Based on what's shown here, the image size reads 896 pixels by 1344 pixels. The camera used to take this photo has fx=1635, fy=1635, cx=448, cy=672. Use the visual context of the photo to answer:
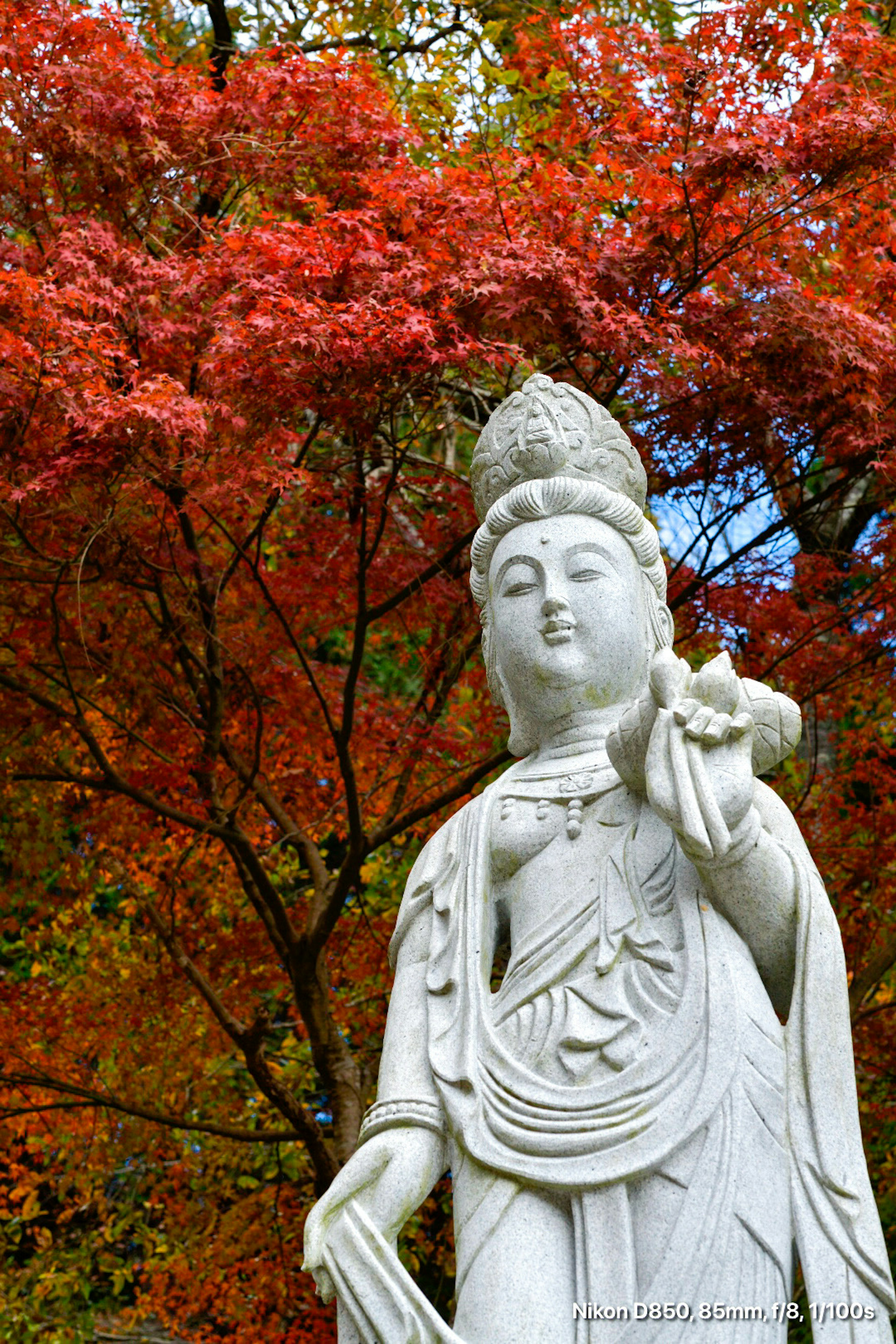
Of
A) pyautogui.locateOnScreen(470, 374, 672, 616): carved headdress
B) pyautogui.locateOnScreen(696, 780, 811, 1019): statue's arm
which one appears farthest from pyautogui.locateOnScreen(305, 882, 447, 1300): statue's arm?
pyautogui.locateOnScreen(470, 374, 672, 616): carved headdress

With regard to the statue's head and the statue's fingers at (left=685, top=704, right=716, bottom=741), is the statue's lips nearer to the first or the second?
the statue's head

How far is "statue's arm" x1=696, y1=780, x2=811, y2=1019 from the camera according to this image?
3.75 m

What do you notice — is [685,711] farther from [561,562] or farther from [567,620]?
[561,562]

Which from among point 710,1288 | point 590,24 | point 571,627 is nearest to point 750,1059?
point 710,1288

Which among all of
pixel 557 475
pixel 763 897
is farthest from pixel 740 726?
pixel 557 475

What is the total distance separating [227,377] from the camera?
6.37 meters

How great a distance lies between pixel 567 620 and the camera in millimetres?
4316

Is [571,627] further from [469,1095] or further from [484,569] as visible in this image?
[469,1095]

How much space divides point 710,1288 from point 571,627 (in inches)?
66.7

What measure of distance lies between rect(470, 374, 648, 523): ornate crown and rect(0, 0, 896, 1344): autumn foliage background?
150cm

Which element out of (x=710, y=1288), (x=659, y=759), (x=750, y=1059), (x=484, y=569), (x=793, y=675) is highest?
(x=793, y=675)

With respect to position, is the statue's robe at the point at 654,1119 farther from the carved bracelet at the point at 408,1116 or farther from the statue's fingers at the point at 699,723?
the statue's fingers at the point at 699,723

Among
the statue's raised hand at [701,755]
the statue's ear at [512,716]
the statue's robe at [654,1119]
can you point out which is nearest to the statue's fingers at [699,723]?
the statue's raised hand at [701,755]

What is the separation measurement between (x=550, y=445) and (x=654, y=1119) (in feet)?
6.40
